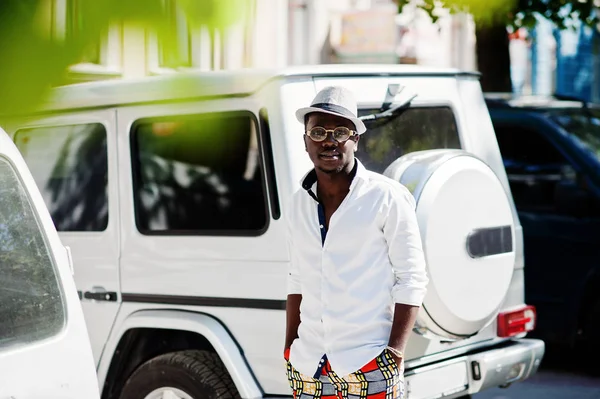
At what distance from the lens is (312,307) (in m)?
3.29

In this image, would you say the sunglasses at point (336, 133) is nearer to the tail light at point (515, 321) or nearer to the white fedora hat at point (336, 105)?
the white fedora hat at point (336, 105)

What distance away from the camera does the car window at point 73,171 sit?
4.79 metres

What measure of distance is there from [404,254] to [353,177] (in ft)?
1.05

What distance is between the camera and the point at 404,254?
3.16m

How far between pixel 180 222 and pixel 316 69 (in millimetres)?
1001

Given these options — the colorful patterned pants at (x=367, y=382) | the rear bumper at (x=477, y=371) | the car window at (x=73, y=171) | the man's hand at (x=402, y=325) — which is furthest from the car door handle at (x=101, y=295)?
the man's hand at (x=402, y=325)

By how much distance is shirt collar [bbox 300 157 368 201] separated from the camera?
3.25 m

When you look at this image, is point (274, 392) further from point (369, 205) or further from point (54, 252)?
point (54, 252)

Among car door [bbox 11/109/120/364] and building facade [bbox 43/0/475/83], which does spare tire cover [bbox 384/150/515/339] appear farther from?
car door [bbox 11/109/120/364]

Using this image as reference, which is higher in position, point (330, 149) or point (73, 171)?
point (330, 149)

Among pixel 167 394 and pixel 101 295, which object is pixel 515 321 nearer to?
pixel 167 394

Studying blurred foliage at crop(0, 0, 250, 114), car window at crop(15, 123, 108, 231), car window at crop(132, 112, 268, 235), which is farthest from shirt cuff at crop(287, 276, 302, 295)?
blurred foliage at crop(0, 0, 250, 114)

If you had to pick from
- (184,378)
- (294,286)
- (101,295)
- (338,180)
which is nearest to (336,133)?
(338,180)

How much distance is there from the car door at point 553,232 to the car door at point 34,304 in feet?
16.6
